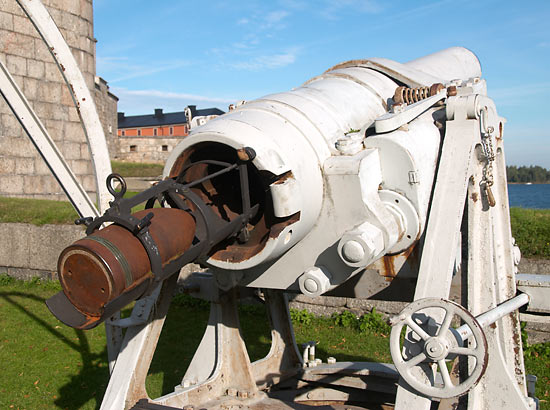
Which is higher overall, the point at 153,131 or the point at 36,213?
the point at 153,131

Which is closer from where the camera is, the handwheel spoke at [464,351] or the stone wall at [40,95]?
the handwheel spoke at [464,351]

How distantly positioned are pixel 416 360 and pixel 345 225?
0.74m

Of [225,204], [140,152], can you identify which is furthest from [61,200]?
[140,152]

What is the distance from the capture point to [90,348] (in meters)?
6.57

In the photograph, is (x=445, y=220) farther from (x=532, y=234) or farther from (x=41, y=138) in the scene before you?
(x=532, y=234)

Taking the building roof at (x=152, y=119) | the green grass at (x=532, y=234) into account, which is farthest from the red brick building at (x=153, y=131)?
the green grass at (x=532, y=234)

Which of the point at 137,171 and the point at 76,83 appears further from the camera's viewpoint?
the point at 137,171

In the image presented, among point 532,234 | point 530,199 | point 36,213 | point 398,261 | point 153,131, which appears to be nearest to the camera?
point 398,261

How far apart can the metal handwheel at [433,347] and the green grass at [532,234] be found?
445 centimetres

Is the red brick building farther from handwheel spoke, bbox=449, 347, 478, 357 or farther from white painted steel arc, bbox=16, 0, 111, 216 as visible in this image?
Result: handwheel spoke, bbox=449, 347, 478, 357

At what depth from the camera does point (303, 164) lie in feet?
9.58

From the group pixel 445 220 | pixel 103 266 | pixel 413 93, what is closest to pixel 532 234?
pixel 413 93

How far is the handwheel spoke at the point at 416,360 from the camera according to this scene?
2623 millimetres

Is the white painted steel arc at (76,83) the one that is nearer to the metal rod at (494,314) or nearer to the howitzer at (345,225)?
the howitzer at (345,225)
